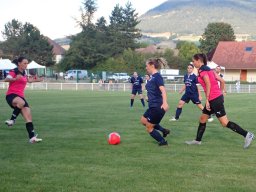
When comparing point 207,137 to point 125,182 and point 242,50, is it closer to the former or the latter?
point 125,182

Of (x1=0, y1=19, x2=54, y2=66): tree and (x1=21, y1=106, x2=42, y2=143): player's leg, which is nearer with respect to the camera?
(x1=21, y1=106, x2=42, y2=143): player's leg

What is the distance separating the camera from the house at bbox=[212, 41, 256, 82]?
69.0 m

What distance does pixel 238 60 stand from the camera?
230 feet

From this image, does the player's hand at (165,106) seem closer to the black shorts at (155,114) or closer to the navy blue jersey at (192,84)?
the black shorts at (155,114)

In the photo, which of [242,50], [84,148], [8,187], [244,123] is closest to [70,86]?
[242,50]

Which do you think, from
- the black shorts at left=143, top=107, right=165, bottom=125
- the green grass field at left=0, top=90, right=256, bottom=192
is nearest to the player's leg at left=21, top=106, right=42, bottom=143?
the green grass field at left=0, top=90, right=256, bottom=192

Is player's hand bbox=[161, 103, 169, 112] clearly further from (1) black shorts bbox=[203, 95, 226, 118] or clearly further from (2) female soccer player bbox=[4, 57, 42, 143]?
(2) female soccer player bbox=[4, 57, 42, 143]

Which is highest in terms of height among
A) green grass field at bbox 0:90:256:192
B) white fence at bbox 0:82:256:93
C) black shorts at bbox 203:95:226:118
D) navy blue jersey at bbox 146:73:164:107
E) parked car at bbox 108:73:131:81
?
navy blue jersey at bbox 146:73:164:107

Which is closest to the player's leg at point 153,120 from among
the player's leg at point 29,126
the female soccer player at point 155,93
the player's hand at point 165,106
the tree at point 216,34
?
the female soccer player at point 155,93

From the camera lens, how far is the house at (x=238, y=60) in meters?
69.0

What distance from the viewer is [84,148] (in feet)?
31.1

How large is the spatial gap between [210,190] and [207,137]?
5.23 meters

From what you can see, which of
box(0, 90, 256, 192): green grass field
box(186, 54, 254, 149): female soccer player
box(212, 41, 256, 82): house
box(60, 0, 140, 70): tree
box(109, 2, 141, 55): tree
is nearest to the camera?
box(0, 90, 256, 192): green grass field

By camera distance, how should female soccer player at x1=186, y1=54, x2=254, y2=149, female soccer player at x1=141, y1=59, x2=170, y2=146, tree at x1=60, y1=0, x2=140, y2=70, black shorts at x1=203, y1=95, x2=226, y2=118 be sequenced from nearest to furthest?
1. female soccer player at x1=141, y1=59, x2=170, y2=146
2. female soccer player at x1=186, y1=54, x2=254, y2=149
3. black shorts at x1=203, y1=95, x2=226, y2=118
4. tree at x1=60, y1=0, x2=140, y2=70
